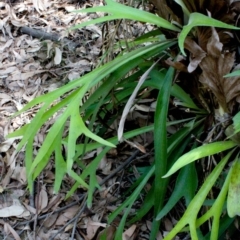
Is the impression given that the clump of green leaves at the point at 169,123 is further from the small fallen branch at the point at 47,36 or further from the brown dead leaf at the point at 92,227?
the small fallen branch at the point at 47,36

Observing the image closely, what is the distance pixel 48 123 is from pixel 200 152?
904mm

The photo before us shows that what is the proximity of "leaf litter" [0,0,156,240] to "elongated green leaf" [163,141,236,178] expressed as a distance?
211 millimetres

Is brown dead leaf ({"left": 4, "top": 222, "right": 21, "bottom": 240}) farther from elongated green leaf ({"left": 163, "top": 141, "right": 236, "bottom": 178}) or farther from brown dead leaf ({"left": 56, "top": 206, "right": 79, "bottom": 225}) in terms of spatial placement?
elongated green leaf ({"left": 163, "top": 141, "right": 236, "bottom": 178})

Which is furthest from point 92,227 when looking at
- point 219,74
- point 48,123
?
point 219,74

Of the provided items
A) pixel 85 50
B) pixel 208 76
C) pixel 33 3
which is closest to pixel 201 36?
pixel 208 76

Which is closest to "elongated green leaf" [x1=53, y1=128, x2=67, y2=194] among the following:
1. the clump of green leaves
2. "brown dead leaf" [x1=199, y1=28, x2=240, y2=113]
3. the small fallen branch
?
the clump of green leaves

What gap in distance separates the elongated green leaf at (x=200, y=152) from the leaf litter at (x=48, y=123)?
0.21 m

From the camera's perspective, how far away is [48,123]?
6.50ft

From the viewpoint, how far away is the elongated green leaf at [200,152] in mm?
1178

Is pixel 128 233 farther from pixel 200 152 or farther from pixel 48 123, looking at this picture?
pixel 48 123

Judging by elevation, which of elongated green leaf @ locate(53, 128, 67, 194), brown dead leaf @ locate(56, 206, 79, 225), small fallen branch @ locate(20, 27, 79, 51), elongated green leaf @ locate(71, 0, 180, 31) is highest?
elongated green leaf @ locate(71, 0, 180, 31)

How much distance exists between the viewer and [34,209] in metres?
1.73

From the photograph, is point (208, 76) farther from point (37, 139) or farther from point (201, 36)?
point (37, 139)

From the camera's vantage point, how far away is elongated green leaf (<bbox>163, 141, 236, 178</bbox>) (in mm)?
1178
